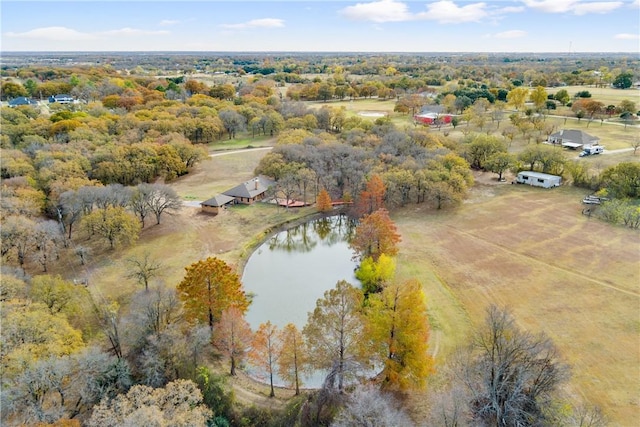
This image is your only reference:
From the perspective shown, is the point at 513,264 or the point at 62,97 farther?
the point at 62,97

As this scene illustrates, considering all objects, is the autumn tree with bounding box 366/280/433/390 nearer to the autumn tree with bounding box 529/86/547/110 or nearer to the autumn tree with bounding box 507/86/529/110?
the autumn tree with bounding box 507/86/529/110

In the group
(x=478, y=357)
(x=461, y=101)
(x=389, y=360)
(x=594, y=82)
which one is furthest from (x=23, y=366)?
Result: (x=594, y=82)

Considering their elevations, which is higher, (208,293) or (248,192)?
(248,192)

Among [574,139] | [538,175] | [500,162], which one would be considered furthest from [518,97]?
[538,175]

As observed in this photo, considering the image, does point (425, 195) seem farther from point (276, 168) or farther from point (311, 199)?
point (276, 168)

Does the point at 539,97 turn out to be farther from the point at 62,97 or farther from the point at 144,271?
the point at 62,97

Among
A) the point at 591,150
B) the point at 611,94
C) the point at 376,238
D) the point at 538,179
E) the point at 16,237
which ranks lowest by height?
the point at 376,238
